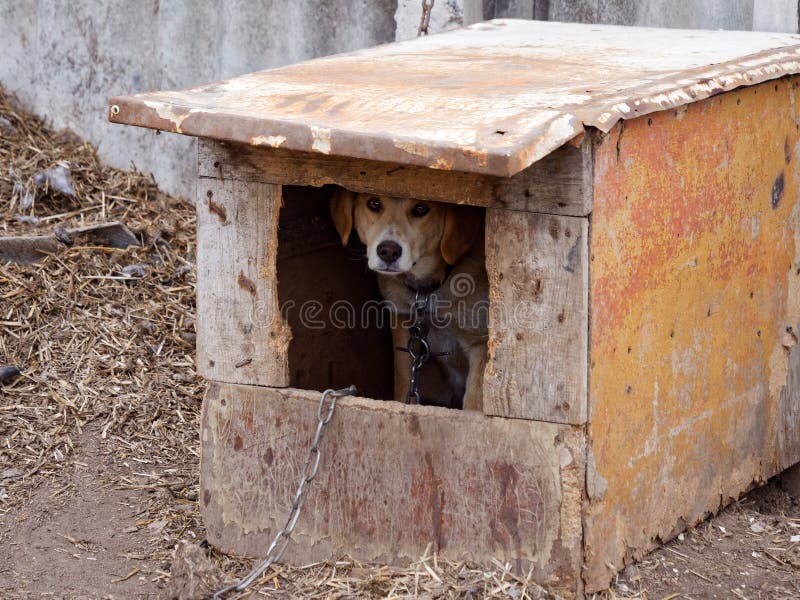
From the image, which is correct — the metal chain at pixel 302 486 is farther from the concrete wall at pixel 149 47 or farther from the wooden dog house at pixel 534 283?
the concrete wall at pixel 149 47

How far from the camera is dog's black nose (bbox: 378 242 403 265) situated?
3580mm

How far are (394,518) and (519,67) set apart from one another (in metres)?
1.32

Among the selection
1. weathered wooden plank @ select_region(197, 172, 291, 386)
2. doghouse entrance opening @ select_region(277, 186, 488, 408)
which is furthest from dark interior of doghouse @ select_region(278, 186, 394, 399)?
weathered wooden plank @ select_region(197, 172, 291, 386)

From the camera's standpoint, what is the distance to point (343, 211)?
3.73 metres

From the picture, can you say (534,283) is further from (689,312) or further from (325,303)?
(325,303)

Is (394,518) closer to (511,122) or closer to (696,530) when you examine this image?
(696,530)

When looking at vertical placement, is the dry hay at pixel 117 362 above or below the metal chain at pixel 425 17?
below

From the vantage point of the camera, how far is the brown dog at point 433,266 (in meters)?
3.63

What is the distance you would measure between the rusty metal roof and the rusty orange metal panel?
110 mm

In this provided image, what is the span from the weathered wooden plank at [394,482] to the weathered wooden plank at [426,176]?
22.5 inches

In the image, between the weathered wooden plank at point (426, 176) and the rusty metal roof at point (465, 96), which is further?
the weathered wooden plank at point (426, 176)

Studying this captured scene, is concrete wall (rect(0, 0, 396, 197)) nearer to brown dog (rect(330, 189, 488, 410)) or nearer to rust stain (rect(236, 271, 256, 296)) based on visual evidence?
brown dog (rect(330, 189, 488, 410))

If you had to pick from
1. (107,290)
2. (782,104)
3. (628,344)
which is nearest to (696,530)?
(628,344)

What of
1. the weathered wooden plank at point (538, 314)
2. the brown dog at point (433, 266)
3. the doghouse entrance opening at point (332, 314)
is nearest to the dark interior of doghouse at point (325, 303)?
the doghouse entrance opening at point (332, 314)
